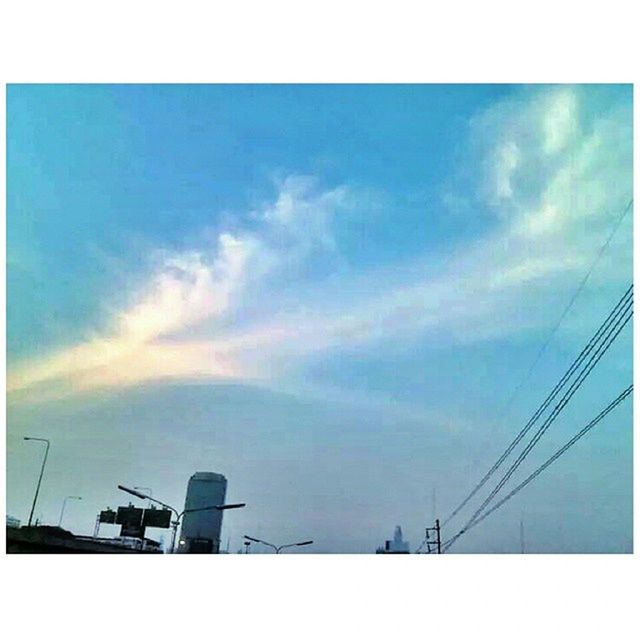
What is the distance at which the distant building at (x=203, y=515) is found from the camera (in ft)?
106

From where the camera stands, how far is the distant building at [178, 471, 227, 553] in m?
32.2

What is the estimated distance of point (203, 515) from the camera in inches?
1366

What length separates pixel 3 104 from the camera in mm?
4734
